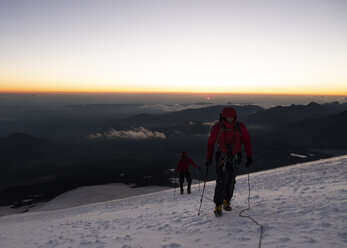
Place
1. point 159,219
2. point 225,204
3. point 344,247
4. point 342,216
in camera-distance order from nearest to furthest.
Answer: point 344,247 → point 342,216 → point 225,204 → point 159,219

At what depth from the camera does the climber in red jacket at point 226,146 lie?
5781 mm

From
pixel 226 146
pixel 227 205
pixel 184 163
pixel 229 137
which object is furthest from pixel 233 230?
pixel 184 163

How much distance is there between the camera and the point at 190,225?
5906mm

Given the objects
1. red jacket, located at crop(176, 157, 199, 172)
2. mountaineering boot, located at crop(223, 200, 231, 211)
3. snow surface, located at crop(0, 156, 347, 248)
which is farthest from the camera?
red jacket, located at crop(176, 157, 199, 172)

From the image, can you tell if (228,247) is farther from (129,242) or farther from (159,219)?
(159,219)

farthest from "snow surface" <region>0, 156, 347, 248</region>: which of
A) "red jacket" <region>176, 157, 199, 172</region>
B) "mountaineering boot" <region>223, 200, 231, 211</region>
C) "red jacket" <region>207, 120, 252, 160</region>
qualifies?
"red jacket" <region>176, 157, 199, 172</region>

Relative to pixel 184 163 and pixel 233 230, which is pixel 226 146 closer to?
pixel 233 230

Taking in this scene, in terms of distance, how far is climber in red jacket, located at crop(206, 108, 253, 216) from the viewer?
5.78 meters

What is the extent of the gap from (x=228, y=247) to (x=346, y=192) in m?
4.55

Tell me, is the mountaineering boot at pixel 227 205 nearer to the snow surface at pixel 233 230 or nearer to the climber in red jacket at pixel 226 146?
the snow surface at pixel 233 230

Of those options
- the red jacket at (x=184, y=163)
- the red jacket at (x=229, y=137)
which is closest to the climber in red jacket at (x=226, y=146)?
the red jacket at (x=229, y=137)

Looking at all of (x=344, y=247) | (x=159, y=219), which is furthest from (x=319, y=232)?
(x=159, y=219)

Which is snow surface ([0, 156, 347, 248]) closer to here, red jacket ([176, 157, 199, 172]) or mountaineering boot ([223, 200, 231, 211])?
mountaineering boot ([223, 200, 231, 211])

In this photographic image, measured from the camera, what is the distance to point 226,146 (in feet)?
19.0
